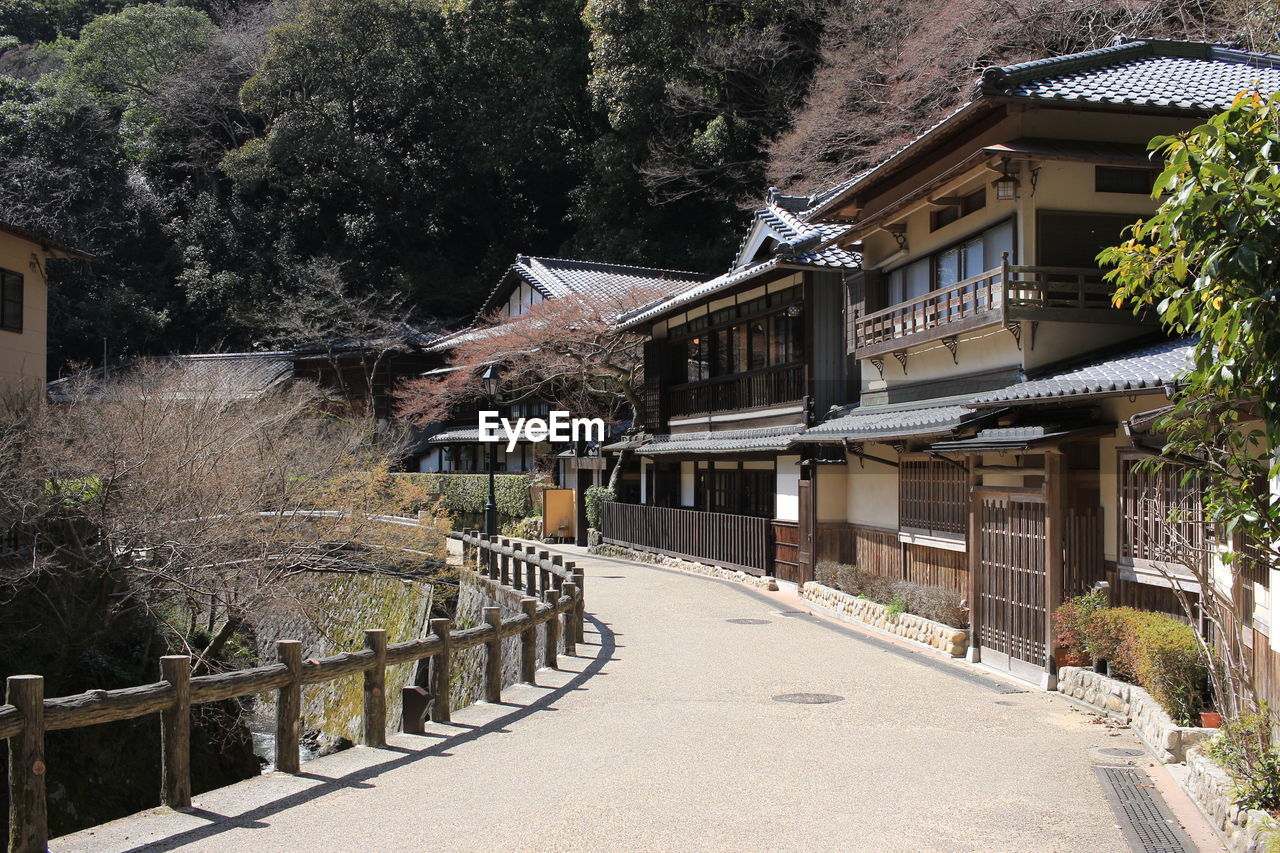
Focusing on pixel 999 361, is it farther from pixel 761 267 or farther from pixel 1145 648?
pixel 761 267

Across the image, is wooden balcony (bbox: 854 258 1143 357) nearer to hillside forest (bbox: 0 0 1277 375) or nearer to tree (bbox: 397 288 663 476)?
tree (bbox: 397 288 663 476)

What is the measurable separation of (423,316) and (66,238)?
17.6 m

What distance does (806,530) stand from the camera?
19281 millimetres

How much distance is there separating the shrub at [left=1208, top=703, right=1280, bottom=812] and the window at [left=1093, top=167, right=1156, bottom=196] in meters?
8.20

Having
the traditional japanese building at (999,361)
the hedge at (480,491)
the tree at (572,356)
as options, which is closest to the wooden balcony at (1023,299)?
the traditional japanese building at (999,361)

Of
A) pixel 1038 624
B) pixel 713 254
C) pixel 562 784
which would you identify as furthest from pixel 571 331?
pixel 562 784

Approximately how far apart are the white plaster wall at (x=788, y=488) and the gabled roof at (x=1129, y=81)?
6504 millimetres

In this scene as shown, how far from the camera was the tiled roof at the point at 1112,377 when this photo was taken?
9414 millimetres

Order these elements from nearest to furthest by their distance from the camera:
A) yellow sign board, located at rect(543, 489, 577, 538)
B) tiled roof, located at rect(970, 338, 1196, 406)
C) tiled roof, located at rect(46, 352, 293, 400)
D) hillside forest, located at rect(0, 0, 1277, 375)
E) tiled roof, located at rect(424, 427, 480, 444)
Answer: tiled roof, located at rect(970, 338, 1196, 406) < tiled roof, located at rect(46, 352, 293, 400) < yellow sign board, located at rect(543, 489, 577, 538) < hillside forest, located at rect(0, 0, 1277, 375) < tiled roof, located at rect(424, 427, 480, 444)

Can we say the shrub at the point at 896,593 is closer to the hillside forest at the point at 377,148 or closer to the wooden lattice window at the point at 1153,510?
the wooden lattice window at the point at 1153,510

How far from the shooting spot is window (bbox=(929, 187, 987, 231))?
1419 centimetres

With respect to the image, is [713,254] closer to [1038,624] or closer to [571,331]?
[571,331]

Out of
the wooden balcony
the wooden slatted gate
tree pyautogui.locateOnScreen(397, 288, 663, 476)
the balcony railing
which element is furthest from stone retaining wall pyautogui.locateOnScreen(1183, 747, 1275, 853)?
tree pyautogui.locateOnScreen(397, 288, 663, 476)

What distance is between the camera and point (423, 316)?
49438 mm
